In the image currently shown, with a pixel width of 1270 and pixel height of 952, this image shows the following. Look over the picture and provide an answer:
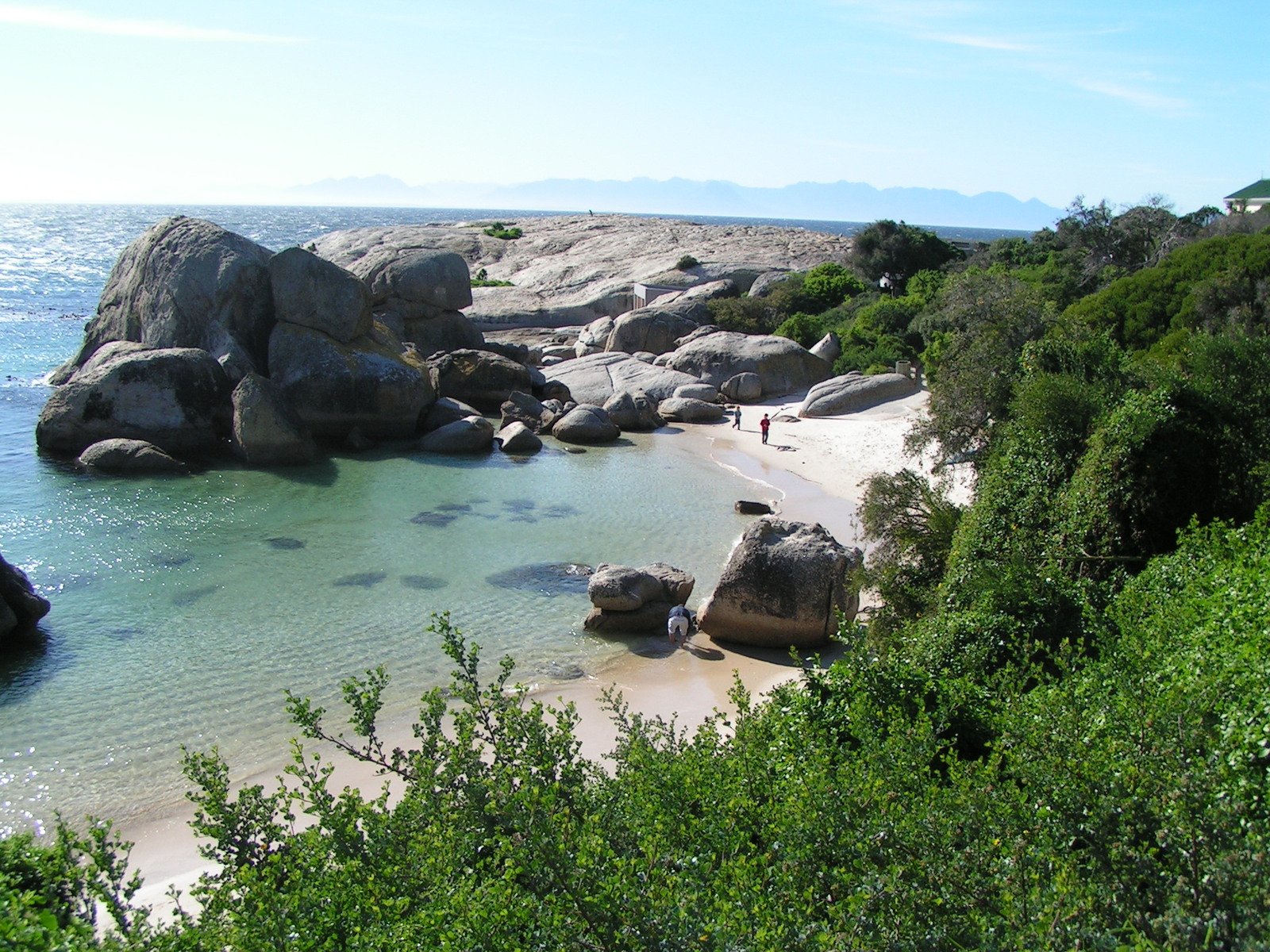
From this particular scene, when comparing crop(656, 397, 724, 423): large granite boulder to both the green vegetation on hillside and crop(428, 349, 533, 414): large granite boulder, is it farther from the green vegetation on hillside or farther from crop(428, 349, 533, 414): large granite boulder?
the green vegetation on hillside

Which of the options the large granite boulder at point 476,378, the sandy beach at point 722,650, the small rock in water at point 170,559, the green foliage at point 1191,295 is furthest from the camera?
the large granite boulder at point 476,378

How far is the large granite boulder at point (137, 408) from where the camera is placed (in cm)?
2717

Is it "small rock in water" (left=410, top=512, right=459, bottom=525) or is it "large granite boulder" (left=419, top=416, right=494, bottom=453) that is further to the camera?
"large granite boulder" (left=419, top=416, right=494, bottom=453)

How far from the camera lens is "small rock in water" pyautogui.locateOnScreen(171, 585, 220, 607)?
1761 cm

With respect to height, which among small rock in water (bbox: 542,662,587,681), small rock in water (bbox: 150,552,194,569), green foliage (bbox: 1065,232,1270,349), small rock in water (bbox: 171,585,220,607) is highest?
green foliage (bbox: 1065,232,1270,349)

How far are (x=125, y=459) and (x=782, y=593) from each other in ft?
63.0

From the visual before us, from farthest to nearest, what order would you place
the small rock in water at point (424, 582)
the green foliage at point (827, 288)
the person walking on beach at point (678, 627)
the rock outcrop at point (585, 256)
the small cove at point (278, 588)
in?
the rock outcrop at point (585, 256)
the green foliage at point (827, 288)
the small rock in water at point (424, 582)
the person walking on beach at point (678, 627)
the small cove at point (278, 588)

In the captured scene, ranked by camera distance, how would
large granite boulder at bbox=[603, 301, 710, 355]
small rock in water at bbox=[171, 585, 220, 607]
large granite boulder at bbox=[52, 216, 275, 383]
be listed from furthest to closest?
large granite boulder at bbox=[603, 301, 710, 355] < large granite boulder at bbox=[52, 216, 275, 383] < small rock in water at bbox=[171, 585, 220, 607]

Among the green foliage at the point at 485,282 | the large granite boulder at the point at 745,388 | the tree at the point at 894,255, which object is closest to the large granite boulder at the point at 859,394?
the large granite boulder at the point at 745,388

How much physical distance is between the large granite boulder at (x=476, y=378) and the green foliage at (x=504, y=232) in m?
35.2

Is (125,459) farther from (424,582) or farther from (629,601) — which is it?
(629,601)

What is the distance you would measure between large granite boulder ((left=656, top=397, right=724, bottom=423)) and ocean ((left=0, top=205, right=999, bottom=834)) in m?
2.19

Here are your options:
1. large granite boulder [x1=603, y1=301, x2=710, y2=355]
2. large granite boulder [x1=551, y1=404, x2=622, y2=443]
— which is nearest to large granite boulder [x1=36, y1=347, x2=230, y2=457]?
large granite boulder [x1=551, y1=404, x2=622, y2=443]

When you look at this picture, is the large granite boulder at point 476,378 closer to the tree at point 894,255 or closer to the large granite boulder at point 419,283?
the large granite boulder at point 419,283
